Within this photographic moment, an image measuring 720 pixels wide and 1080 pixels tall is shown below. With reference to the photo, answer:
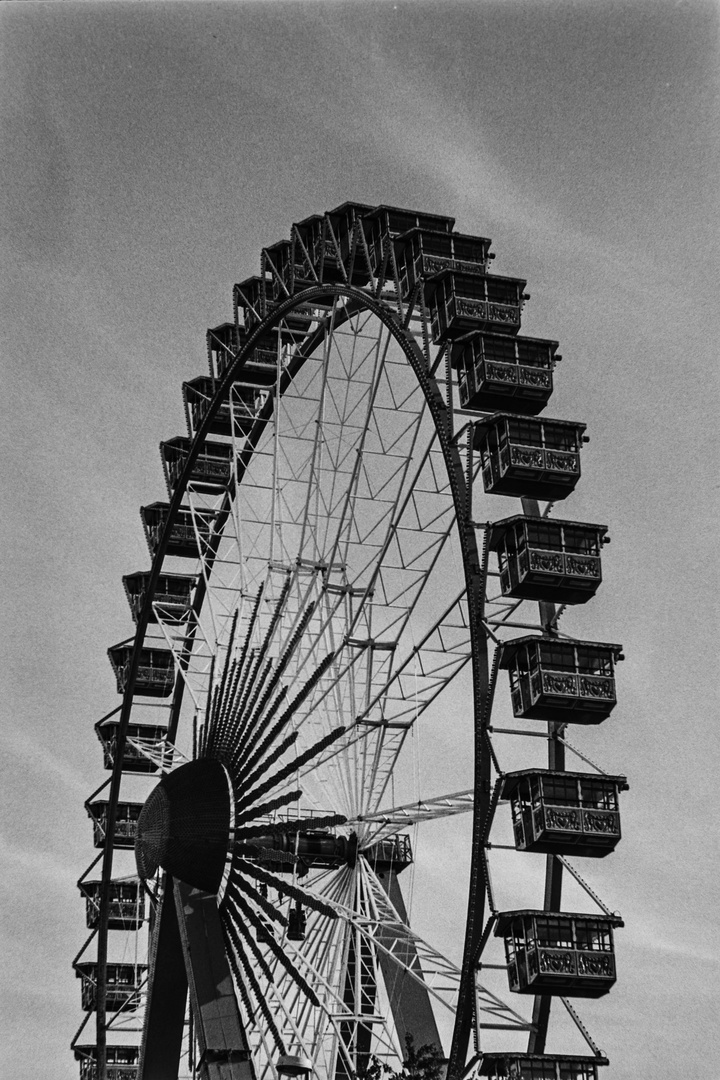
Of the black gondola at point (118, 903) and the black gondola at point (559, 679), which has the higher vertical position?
the black gondola at point (118, 903)

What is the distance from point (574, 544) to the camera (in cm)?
2588

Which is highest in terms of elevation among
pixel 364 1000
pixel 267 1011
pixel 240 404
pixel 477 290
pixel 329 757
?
pixel 240 404

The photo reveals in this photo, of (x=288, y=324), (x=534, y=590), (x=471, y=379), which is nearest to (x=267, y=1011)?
(x=534, y=590)

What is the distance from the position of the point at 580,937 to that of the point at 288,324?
17315 millimetres

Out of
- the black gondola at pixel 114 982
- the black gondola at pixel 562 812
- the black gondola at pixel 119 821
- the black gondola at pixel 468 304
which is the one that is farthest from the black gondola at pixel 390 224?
the black gondola at pixel 114 982

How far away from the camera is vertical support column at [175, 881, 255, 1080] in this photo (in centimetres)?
2444

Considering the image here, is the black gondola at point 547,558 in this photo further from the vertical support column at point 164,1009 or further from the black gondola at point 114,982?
the black gondola at point 114,982

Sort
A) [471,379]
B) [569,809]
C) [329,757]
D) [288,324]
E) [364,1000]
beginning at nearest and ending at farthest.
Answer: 1. [569,809]
2. [471,379]
3. [329,757]
4. [364,1000]
5. [288,324]

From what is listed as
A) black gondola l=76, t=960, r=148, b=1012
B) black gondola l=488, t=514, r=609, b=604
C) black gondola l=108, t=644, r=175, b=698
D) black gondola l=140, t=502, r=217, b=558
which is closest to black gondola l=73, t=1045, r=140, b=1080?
black gondola l=76, t=960, r=148, b=1012

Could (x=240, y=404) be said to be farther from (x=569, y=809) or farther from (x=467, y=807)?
(x=569, y=809)

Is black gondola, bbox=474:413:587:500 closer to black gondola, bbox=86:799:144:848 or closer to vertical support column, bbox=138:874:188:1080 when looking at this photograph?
vertical support column, bbox=138:874:188:1080

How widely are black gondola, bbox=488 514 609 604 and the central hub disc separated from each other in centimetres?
571

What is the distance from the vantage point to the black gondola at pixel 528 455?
2603cm

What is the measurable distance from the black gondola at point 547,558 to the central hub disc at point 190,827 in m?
5.71
